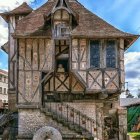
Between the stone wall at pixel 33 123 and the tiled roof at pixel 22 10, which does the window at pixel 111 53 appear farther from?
the tiled roof at pixel 22 10

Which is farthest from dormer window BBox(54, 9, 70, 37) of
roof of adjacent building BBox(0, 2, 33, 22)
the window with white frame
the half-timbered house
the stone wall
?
roof of adjacent building BBox(0, 2, 33, 22)

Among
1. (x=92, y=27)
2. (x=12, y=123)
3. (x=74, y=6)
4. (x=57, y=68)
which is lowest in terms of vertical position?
(x=12, y=123)

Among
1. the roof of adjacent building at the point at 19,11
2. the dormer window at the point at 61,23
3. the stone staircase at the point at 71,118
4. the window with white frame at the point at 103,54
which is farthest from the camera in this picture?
the roof of adjacent building at the point at 19,11

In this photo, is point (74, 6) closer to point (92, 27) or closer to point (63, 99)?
point (92, 27)

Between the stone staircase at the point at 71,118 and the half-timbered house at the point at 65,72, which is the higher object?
the half-timbered house at the point at 65,72

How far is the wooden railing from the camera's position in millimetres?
23516

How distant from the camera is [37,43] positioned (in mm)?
23562

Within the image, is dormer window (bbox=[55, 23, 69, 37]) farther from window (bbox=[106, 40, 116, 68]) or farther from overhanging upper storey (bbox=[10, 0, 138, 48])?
window (bbox=[106, 40, 116, 68])

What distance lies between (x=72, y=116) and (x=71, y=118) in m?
0.13

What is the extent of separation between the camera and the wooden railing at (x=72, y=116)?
23.5 m

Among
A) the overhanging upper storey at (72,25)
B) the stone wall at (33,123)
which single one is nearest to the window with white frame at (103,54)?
the overhanging upper storey at (72,25)

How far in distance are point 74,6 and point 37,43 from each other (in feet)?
13.2

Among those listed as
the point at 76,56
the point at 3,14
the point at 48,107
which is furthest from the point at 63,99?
the point at 3,14

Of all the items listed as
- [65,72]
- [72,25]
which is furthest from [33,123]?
[72,25]
